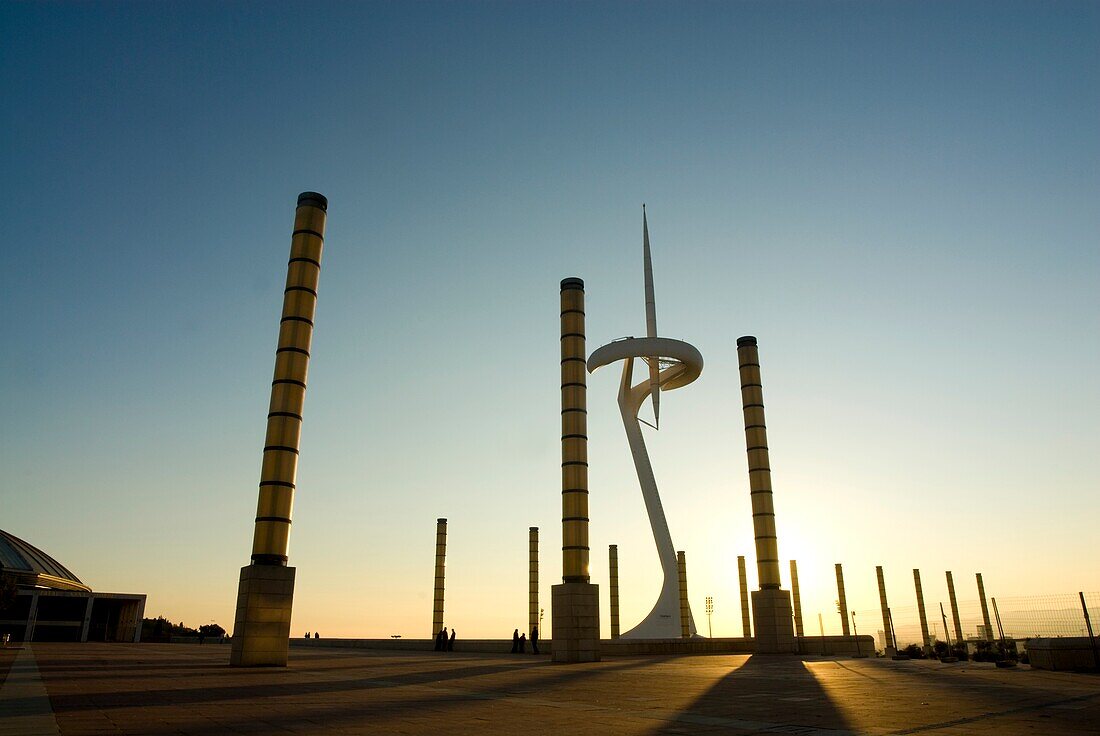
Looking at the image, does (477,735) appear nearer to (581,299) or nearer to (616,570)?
(581,299)

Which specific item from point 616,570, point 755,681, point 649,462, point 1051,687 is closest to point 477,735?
point 755,681

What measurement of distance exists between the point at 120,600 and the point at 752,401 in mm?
61097

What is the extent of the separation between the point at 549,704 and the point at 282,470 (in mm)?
13993

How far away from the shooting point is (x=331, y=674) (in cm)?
1684

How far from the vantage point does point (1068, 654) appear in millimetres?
16641

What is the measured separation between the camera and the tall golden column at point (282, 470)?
65.9ft

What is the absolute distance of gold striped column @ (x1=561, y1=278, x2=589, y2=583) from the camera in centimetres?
2672

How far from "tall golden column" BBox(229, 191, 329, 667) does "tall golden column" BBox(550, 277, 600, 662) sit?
923cm

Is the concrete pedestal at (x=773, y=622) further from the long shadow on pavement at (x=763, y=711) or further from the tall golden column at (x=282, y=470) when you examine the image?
the tall golden column at (x=282, y=470)

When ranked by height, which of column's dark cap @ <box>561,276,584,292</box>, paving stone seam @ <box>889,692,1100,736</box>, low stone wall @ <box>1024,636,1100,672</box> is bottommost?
paving stone seam @ <box>889,692,1100,736</box>

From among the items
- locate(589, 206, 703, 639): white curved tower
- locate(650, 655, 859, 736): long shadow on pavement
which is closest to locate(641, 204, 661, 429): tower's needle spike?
locate(589, 206, 703, 639): white curved tower

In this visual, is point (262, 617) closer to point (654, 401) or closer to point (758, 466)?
point (758, 466)

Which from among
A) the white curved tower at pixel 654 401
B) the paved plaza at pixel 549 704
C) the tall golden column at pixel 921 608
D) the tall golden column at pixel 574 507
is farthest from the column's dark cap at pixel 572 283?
the tall golden column at pixel 921 608

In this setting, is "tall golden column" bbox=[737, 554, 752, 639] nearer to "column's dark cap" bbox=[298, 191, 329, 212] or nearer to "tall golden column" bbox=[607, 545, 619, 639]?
"tall golden column" bbox=[607, 545, 619, 639]
